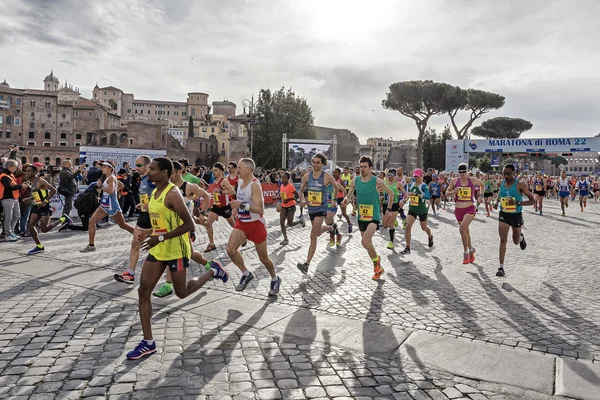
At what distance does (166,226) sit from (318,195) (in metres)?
3.92

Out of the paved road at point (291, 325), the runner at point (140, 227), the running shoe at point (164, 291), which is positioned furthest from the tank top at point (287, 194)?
the running shoe at point (164, 291)

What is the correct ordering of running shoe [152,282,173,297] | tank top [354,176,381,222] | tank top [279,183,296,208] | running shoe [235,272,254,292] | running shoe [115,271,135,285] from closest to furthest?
running shoe [152,282,173,297] → running shoe [235,272,254,292] → running shoe [115,271,135,285] → tank top [354,176,381,222] → tank top [279,183,296,208]

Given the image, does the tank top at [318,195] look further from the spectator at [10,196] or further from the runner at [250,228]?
the spectator at [10,196]

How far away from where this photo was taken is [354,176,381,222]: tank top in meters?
7.02

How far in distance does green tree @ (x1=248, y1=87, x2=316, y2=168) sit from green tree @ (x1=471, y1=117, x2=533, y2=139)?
36.3m

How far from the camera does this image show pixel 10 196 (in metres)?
9.91

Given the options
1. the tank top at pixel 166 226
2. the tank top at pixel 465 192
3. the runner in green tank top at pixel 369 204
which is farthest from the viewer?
the tank top at pixel 465 192

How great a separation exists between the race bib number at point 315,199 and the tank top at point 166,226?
3.78 meters

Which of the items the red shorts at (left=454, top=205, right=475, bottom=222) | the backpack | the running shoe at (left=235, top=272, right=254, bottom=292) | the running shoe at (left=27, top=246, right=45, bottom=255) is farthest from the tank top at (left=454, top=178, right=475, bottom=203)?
the backpack

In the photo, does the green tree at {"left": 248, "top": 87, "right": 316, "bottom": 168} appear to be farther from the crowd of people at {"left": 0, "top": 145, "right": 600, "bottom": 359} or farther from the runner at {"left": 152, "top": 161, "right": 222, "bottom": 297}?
the runner at {"left": 152, "top": 161, "right": 222, "bottom": 297}

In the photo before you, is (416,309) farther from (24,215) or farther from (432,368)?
(24,215)

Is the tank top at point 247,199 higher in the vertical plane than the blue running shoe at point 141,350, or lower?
higher

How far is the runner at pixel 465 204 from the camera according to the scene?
814 cm

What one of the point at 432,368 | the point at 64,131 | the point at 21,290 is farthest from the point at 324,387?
the point at 64,131
